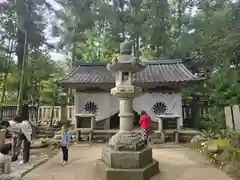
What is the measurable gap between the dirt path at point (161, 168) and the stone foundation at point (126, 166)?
11.5 inches

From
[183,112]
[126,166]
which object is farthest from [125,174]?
[183,112]

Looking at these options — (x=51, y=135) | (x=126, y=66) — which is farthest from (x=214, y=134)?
(x=51, y=135)

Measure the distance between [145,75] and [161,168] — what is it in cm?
785

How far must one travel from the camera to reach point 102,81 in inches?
540

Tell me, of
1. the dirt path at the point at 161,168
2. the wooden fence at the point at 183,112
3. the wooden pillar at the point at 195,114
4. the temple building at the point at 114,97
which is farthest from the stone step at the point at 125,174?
the wooden fence at the point at 183,112

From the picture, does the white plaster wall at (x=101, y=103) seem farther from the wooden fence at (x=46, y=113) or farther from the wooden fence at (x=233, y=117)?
the wooden fence at (x=233, y=117)

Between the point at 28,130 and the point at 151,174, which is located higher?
the point at 28,130

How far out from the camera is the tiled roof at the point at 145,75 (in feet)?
43.8

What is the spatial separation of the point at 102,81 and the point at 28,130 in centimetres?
650

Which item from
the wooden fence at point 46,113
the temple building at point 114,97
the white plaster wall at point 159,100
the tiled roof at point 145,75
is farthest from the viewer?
the wooden fence at point 46,113

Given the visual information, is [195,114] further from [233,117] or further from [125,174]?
[125,174]

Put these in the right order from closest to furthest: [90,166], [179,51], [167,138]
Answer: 1. [90,166]
2. [167,138]
3. [179,51]

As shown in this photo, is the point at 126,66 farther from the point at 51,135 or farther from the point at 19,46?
the point at 19,46

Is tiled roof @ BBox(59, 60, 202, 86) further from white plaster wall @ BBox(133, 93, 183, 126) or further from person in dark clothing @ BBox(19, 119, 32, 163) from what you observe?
person in dark clothing @ BBox(19, 119, 32, 163)
